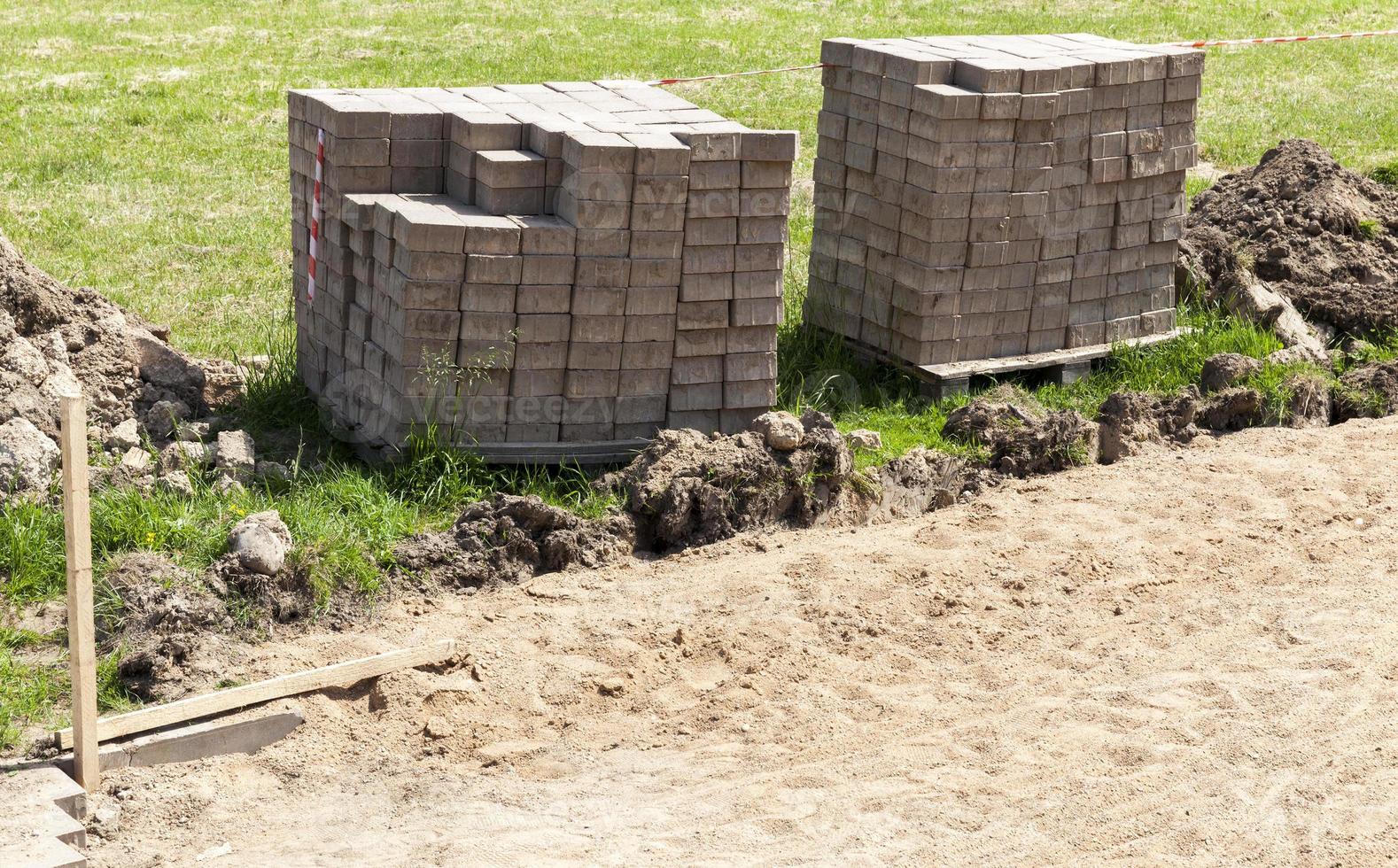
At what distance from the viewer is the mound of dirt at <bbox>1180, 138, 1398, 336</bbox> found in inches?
400

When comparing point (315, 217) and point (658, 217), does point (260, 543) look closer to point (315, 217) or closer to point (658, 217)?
point (315, 217)

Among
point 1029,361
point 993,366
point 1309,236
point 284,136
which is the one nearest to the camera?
point 993,366

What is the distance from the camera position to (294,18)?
66.4 feet

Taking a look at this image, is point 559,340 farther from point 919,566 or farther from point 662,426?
point 919,566

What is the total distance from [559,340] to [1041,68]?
319cm

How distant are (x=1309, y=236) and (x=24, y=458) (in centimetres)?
844

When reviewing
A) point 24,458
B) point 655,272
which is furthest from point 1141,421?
point 24,458

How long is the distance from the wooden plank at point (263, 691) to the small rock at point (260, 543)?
26.6 inches

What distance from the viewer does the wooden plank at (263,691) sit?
525 cm

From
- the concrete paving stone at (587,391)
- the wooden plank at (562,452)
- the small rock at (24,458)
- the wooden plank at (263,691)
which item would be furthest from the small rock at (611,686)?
the small rock at (24,458)

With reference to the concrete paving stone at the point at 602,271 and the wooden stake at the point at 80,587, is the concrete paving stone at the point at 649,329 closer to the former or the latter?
the concrete paving stone at the point at 602,271

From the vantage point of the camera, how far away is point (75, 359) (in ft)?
24.7

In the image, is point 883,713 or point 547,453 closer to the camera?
point 883,713

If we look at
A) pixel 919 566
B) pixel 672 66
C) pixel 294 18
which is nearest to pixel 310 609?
pixel 919 566
